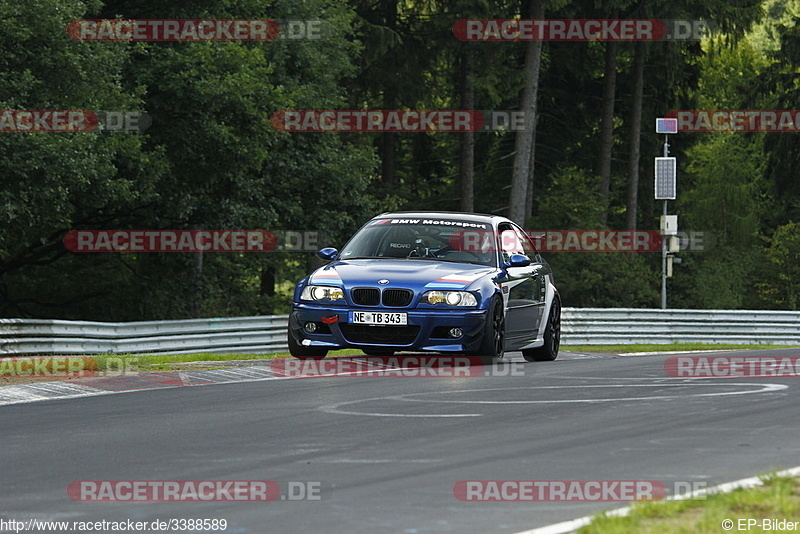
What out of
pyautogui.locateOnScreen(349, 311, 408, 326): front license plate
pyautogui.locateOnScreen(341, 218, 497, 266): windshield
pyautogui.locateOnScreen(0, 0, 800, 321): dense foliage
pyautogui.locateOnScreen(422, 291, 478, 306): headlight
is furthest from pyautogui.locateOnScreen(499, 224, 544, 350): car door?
pyautogui.locateOnScreen(0, 0, 800, 321): dense foliage

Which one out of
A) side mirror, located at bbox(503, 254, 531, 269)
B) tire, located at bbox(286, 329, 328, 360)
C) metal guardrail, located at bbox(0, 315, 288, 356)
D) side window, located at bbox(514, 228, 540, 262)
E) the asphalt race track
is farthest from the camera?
metal guardrail, located at bbox(0, 315, 288, 356)

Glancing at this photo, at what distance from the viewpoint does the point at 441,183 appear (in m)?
61.1

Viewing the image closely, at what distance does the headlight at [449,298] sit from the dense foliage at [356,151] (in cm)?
1144

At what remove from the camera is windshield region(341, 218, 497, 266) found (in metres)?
15.6

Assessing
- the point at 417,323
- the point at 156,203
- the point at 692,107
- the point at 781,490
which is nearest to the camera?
the point at 781,490

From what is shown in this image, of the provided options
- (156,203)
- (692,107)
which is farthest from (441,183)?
(156,203)

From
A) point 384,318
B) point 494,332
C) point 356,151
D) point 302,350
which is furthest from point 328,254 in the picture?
point 356,151

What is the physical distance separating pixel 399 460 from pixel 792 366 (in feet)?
31.7

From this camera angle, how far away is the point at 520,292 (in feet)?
52.1

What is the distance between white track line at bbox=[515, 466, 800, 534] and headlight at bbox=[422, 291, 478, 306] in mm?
6469

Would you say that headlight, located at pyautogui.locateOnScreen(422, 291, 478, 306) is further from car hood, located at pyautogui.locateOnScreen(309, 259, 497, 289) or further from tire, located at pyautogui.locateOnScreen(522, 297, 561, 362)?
tire, located at pyautogui.locateOnScreen(522, 297, 561, 362)

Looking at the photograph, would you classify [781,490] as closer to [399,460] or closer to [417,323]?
[399,460]

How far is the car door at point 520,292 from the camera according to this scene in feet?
50.8

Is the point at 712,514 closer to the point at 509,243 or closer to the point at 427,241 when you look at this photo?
the point at 427,241
